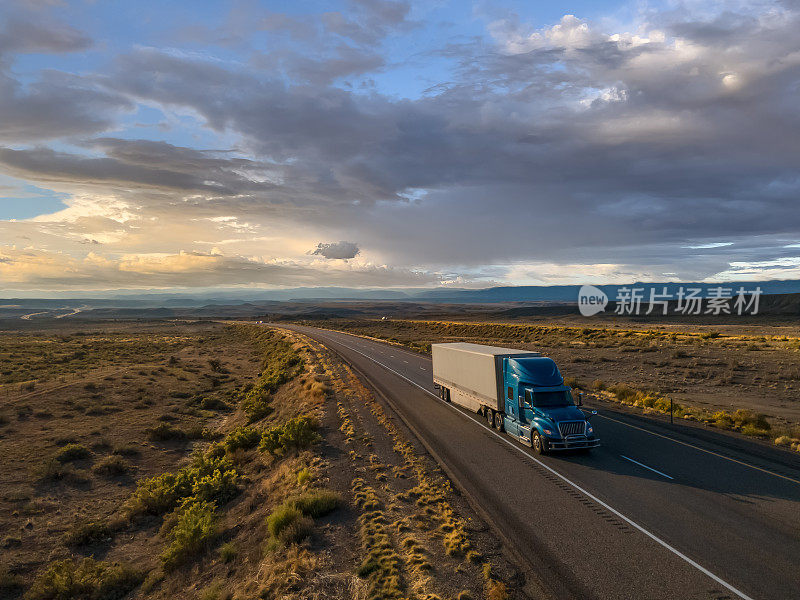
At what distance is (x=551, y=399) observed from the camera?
1822 cm

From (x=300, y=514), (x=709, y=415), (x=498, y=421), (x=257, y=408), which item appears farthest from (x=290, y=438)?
(x=709, y=415)

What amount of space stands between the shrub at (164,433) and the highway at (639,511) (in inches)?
646

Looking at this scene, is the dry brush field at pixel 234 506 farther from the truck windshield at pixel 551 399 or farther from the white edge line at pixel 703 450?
the white edge line at pixel 703 450

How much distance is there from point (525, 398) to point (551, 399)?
1.01 metres

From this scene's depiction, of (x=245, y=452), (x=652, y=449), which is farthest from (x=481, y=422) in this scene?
(x=245, y=452)

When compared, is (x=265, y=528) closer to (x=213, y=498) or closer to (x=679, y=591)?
(x=213, y=498)

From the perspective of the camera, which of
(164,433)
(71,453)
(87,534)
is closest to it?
(87,534)

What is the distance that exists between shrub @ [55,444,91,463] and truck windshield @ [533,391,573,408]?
2307 cm

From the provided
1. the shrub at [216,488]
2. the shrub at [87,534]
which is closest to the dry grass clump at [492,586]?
the shrub at [216,488]

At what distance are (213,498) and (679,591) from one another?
15.3 metres

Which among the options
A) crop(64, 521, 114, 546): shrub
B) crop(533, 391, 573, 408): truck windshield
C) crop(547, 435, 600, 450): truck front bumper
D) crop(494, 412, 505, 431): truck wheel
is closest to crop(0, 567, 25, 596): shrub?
crop(64, 521, 114, 546): shrub

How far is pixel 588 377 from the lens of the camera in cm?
3925

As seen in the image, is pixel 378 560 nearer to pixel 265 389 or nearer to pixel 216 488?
pixel 216 488

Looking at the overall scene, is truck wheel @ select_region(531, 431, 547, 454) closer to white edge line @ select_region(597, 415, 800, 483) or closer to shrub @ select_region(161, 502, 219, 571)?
white edge line @ select_region(597, 415, 800, 483)
